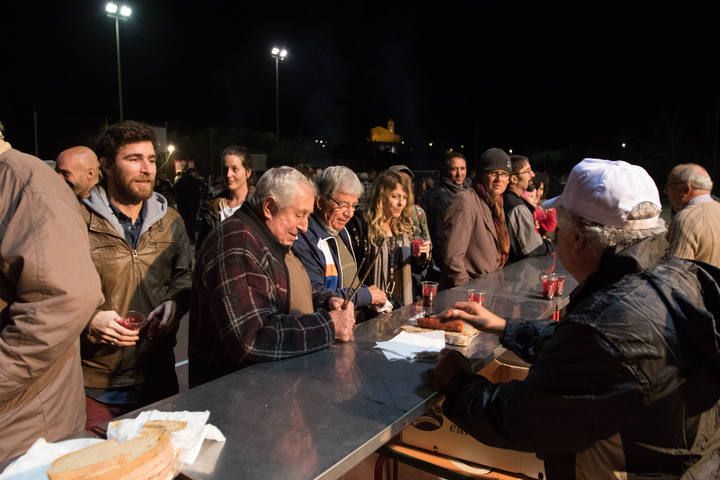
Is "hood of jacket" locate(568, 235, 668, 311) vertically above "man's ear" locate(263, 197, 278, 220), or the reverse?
"man's ear" locate(263, 197, 278, 220)

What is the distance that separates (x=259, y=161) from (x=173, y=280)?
1693cm

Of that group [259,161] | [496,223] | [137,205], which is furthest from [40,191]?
[259,161]

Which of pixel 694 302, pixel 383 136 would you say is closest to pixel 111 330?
pixel 694 302

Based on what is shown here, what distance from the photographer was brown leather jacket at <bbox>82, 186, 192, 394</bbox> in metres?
2.81

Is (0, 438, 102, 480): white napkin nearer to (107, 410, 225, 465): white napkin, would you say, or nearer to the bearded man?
(107, 410, 225, 465): white napkin

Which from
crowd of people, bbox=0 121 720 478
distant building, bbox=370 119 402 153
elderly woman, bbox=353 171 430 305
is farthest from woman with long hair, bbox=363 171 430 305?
distant building, bbox=370 119 402 153

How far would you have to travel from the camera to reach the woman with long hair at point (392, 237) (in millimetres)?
4363

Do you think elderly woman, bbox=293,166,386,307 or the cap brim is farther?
elderly woman, bbox=293,166,386,307

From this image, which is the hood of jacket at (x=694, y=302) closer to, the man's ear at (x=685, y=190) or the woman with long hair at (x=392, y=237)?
the woman with long hair at (x=392, y=237)

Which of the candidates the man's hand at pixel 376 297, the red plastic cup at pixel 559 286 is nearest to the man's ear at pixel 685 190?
the red plastic cup at pixel 559 286

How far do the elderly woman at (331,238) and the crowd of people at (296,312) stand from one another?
2 centimetres

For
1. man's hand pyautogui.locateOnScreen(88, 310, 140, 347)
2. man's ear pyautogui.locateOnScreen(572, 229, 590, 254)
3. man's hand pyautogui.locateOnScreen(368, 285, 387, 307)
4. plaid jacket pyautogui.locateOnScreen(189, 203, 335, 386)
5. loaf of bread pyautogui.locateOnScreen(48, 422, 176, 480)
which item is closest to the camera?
loaf of bread pyautogui.locateOnScreen(48, 422, 176, 480)

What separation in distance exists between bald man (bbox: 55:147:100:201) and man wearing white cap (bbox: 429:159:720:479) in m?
4.76

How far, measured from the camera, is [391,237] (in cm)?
446
